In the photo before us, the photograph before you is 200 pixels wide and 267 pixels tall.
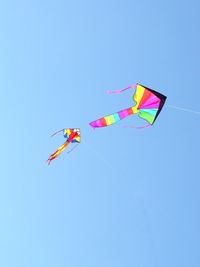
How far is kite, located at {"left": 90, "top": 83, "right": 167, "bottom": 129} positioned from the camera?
10.6 meters

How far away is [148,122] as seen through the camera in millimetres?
10938

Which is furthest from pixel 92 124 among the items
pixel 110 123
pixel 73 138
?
pixel 73 138

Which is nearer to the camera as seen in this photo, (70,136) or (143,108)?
(143,108)

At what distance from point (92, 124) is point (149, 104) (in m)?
1.60

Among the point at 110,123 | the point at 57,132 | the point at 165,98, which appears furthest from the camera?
the point at 57,132

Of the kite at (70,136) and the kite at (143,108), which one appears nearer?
the kite at (143,108)

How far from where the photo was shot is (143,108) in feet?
36.2

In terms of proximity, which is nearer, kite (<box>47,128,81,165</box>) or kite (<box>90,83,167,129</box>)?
kite (<box>90,83,167,129</box>)

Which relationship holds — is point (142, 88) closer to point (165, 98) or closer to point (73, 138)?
point (165, 98)

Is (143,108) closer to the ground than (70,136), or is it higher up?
higher up

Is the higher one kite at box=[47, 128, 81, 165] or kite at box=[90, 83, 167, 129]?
kite at box=[90, 83, 167, 129]

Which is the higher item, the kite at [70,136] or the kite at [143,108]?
the kite at [143,108]

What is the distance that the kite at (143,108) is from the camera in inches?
419

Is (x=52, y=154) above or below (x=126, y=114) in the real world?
below
